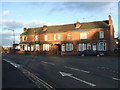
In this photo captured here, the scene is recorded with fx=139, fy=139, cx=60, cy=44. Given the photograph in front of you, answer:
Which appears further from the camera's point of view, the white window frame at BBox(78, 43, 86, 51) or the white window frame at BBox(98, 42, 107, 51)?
the white window frame at BBox(78, 43, 86, 51)

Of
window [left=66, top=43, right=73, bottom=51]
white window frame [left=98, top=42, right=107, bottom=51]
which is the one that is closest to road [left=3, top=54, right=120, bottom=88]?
white window frame [left=98, top=42, right=107, bottom=51]

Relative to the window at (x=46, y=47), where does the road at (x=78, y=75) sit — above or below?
below

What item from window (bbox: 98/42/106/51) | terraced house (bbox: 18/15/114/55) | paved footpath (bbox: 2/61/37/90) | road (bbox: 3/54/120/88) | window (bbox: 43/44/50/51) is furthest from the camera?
window (bbox: 43/44/50/51)

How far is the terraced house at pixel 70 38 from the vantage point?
3819cm

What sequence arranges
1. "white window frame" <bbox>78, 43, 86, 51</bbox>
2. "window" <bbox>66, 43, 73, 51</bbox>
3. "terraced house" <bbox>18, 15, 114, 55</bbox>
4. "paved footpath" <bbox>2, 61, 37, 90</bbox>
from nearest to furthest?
"paved footpath" <bbox>2, 61, 37, 90</bbox>, "terraced house" <bbox>18, 15, 114, 55</bbox>, "white window frame" <bbox>78, 43, 86, 51</bbox>, "window" <bbox>66, 43, 73, 51</bbox>

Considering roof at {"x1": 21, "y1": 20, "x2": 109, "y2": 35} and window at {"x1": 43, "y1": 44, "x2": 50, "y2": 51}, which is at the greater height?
roof at {"x1": 21, "y1": 20, "x2": 109, "y2": 35}

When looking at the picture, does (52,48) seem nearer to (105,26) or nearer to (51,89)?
(105,26)

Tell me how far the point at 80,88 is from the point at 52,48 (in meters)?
39.5

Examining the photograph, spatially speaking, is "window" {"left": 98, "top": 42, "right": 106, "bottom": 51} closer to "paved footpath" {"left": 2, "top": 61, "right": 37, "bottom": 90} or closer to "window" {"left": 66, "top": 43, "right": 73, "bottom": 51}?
"window" {"left": 66, "top": 43, "right": 73, "bottom": 51}

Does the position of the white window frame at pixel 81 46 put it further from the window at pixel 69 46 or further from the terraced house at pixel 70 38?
the window at pixel 69 46

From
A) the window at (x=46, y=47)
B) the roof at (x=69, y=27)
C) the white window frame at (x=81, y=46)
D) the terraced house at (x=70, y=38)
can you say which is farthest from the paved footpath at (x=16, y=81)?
the window at (x=46, y=47)

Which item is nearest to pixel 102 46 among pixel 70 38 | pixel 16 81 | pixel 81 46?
pixel 81 46

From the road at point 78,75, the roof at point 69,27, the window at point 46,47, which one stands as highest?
the roof at point 69,27

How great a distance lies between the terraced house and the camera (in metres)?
38.2
